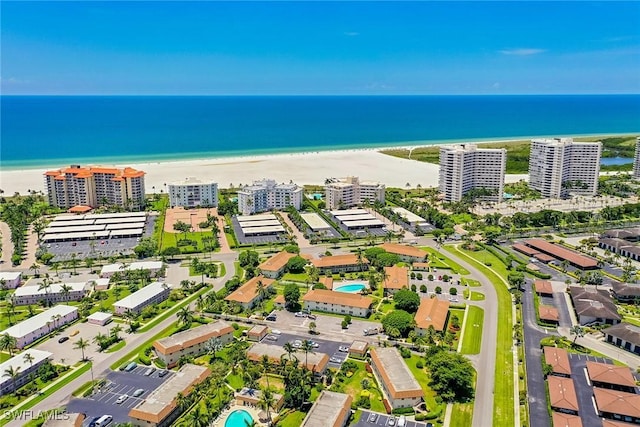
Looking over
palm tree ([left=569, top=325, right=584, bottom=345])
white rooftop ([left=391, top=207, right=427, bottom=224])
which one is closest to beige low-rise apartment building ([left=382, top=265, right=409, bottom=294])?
palm tree ([left=569, top=325, right=584, bottom=345])

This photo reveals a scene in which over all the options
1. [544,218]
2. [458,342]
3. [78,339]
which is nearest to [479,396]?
[458,342]

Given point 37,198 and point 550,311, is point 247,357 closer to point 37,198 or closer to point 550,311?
point 550,311

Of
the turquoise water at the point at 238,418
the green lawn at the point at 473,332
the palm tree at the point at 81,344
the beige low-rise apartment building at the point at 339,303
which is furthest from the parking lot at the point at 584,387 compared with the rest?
the palm tree at the point at 81,344

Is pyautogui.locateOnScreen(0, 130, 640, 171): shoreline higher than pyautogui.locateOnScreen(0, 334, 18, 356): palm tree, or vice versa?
pyautogui.locateOnScreen(0, 130, 640, 171): shoreline

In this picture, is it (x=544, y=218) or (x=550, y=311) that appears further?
(x=544, y=218)

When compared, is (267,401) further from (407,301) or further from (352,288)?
(352,288)

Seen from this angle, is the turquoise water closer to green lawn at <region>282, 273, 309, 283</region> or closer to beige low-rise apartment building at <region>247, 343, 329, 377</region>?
Result: beige low-rise apartment building at <region>247, 343, 329, 377</region>
